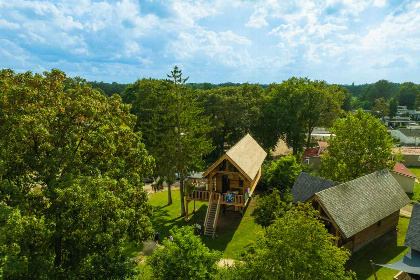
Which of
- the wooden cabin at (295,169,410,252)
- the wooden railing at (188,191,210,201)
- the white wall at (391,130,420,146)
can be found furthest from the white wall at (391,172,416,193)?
the white wall at (391,130,420,146)

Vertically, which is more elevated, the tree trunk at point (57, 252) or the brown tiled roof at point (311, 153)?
the tree trunk at point (57, 252)

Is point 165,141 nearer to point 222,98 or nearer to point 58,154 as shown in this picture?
point 58,154

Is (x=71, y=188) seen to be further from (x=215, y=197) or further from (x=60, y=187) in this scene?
(x=215, y=197)

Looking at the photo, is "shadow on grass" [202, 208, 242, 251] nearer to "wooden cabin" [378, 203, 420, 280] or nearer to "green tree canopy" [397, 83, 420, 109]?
Result: "wooden cabin" [378, 203, 420, 280]

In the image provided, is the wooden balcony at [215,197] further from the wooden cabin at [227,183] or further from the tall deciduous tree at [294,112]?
the tall deciduous tree at [294,112]

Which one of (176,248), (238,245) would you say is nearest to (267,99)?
(238,245)

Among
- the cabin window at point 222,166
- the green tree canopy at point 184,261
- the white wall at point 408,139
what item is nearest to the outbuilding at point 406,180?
the cabin window at point 222,166
